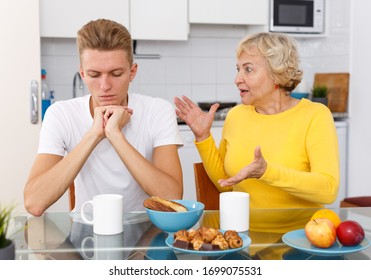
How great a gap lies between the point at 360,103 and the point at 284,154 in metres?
2.07

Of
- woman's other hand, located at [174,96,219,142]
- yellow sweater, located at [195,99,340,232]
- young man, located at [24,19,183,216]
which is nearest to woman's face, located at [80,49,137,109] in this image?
young man, located at [24,19,183,216]

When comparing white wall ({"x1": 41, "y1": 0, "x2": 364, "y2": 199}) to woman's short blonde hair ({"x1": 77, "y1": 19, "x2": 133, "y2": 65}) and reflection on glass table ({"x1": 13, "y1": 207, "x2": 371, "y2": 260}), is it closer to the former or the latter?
woman's short blonde hair ({"x1": 77, "y1": 19, "x2": 133, "y2": 65})

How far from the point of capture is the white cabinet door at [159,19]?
3.61m

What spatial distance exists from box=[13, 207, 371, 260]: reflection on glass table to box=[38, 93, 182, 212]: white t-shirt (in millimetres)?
342

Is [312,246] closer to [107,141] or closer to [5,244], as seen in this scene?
[5,244]

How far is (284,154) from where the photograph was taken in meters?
1.95

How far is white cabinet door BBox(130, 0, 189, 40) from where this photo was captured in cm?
361

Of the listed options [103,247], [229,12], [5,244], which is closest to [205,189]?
[103,247]

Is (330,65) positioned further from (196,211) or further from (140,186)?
(196,211)

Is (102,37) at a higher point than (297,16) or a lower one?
lower

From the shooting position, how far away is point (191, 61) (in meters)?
4.11

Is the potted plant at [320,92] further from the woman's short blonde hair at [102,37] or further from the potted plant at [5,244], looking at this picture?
the potted plant at [5,244]
